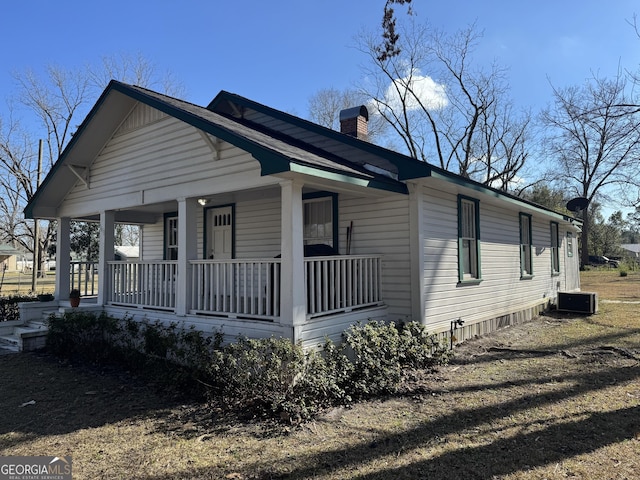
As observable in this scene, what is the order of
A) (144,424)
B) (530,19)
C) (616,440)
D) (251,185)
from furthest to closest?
1. (530,19)
2. (251,185)
3. (144,424)
4. (616,440)

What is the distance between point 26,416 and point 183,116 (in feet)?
15.1

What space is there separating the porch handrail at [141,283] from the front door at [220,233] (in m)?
1.96

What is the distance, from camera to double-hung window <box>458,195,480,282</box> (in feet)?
30.7

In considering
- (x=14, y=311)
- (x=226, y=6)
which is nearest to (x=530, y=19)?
(x=226, y=6)

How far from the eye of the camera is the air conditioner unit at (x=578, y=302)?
1300cm

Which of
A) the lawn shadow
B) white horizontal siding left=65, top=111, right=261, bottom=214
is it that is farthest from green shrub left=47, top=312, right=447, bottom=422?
white horizontal siding left=65, top=111, right=261, bottom=214

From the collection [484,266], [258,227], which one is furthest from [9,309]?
[484,266]

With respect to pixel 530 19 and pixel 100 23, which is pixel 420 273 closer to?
pixel 530 19

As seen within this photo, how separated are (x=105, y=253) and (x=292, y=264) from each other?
557 cm

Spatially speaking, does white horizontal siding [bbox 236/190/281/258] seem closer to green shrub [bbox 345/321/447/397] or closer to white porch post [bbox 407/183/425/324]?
white porch post [bbox 407/183/425/324]

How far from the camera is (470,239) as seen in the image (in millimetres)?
9469

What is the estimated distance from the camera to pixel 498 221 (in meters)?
10.9

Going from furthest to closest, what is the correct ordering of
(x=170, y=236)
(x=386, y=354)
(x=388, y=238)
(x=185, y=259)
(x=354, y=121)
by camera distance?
(x=170, y=236) → (x=354, y=121) → (x=388, y=238) → (x=185, y=259) → (x=386, y=354)

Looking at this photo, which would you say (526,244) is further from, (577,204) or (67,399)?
(67,399)
